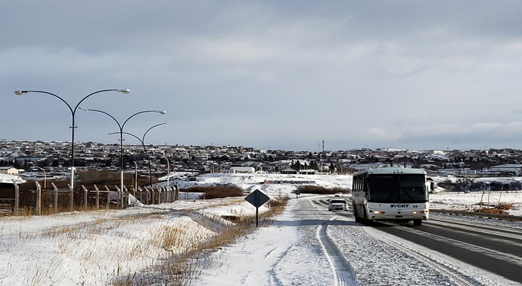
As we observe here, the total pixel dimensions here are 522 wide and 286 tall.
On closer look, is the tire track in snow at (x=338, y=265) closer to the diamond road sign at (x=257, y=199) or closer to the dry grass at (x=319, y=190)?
the diamond road sign at (x=257, y=199)

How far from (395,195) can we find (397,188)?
388mm

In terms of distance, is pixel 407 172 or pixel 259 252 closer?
pixel 259 252

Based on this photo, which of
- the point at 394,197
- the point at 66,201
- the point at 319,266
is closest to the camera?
the point at 319,266

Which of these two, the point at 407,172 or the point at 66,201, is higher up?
the point at 407,172

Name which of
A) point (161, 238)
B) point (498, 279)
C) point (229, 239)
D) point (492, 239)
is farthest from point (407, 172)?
point (498, 279)

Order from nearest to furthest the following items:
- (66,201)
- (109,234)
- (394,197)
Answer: (109,234) → (394,197) → (66,201)

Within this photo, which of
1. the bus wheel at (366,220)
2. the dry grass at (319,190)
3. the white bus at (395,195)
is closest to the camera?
the white bus at (395,195)

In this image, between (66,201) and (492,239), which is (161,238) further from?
(66,201)

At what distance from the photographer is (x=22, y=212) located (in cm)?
2950

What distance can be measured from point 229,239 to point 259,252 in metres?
4.26

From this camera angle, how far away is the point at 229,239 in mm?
20453

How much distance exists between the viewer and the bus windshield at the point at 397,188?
90.8ft

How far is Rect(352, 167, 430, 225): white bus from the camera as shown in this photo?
90.2 feet

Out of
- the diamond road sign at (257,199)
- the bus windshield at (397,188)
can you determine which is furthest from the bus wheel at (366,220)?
the diamond road sign at (257,199)
